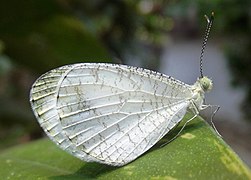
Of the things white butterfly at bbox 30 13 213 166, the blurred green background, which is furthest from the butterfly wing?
the blurred green background

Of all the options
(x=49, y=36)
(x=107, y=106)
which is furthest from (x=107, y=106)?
(x=49, y=36)

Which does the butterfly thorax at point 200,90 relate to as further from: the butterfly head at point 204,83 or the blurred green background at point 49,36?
the blurred green background at point 49,36

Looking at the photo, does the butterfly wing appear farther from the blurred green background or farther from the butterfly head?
the blurred green background

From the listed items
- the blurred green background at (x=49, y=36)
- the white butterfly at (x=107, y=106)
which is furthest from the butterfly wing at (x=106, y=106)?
the blurred green background at (x=49, y=36)

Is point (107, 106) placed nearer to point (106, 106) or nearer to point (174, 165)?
point (106, 106)

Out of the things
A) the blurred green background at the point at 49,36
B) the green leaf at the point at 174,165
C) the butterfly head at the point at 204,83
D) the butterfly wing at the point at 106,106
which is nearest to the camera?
the green leaf at the point at 174,165

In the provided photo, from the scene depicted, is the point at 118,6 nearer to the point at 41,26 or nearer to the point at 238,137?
the point at 41,26

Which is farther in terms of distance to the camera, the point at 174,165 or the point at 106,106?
the point at 106,106
